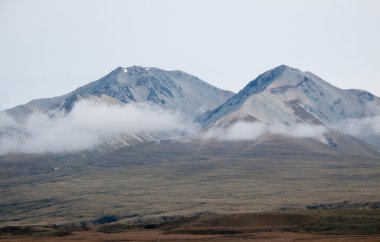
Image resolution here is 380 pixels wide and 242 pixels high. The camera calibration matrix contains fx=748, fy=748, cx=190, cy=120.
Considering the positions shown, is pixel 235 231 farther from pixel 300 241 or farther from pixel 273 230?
pixel 300 241

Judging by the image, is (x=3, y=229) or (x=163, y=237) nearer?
(x=163, y=237)

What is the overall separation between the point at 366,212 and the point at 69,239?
204 feet

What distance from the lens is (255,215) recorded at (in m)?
164

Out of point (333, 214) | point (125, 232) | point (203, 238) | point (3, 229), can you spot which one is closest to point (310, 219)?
point (333, 214)

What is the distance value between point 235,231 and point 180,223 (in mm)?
23316

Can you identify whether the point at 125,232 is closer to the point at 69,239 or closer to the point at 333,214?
the point at 69,239

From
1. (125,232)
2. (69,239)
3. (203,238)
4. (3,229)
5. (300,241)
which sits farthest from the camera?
(3,229)

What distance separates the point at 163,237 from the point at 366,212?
145ft

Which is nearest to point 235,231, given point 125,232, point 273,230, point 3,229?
point 273,230

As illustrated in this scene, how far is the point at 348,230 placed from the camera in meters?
142

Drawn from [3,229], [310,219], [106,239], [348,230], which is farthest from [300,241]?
[3,229]

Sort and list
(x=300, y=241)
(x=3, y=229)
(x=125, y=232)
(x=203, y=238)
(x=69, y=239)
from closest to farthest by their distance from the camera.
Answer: (x=300, y=241) → (x=203, y=238) → (x=69, y=239) → (x=125, y=232) → (x=3, y=229)

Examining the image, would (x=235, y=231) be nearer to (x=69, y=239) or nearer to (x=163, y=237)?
(x=163, y=237)

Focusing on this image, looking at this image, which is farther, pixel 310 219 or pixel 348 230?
pixel 310 219
